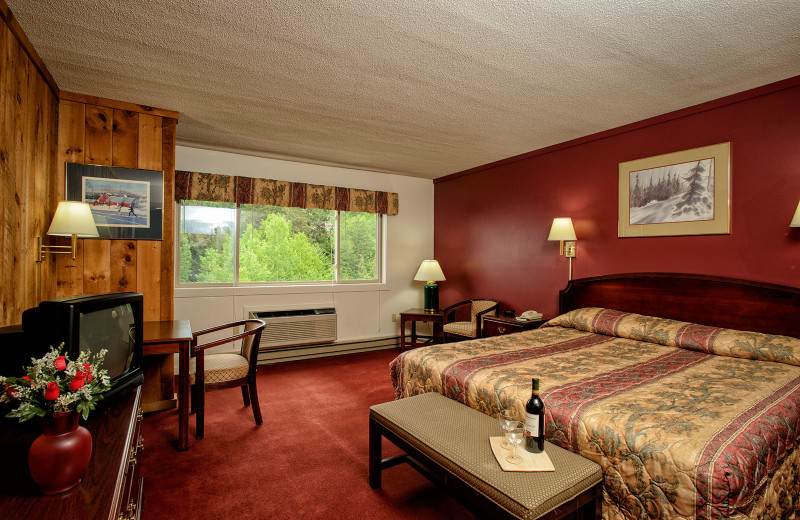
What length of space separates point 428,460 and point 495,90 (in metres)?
2.44

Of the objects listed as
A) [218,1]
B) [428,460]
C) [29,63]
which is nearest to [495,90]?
[218,1]

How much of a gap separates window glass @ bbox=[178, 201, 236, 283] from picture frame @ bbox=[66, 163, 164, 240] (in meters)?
1.28

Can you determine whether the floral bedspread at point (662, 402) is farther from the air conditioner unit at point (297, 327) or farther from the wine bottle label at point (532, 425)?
the air conditioner unit at point (297, 327)

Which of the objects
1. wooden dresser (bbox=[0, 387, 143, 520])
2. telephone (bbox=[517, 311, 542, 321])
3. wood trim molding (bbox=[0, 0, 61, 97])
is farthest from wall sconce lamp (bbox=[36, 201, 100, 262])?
telephone (bbox=[517, 311, 542, 321])

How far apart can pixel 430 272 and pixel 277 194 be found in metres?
2.19

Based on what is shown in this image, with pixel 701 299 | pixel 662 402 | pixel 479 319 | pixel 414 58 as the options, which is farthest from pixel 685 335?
pixel 414 58

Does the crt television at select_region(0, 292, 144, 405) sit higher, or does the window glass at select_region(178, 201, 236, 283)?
the window glass at select_region(178, 201, 236, 283)

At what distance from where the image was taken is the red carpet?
6.82 ft

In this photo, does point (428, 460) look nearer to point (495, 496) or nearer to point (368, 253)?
point (495, 496)

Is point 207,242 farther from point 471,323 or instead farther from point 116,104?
point 471,323

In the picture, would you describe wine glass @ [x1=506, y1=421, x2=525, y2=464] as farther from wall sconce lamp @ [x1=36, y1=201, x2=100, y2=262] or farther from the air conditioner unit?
the air conditioner unit

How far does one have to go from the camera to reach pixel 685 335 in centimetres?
Answer: 288

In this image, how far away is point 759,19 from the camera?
2.07 metres

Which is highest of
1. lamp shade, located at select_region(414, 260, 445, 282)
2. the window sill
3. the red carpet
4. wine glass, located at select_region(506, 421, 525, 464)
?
lamp shade, located at select_region(414, 260, 445, 282)
